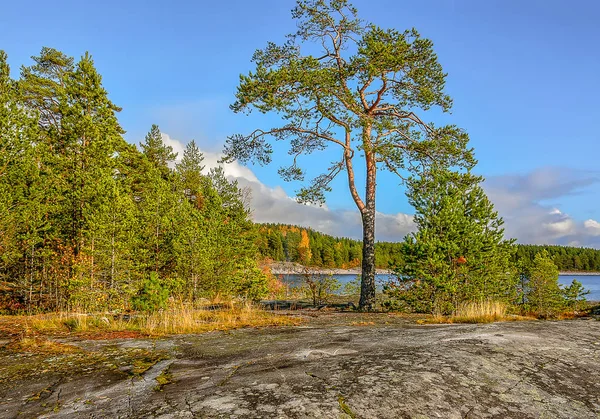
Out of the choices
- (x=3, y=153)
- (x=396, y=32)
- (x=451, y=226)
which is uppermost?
(x=396, y=32)

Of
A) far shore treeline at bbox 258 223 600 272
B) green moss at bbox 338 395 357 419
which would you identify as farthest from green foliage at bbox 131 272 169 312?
far shore treeline at bbox 258 223 600 272

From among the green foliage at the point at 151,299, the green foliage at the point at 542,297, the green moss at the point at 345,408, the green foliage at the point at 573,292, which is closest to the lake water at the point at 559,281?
the green foliage at the point at 542,297

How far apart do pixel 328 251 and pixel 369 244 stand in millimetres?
100407

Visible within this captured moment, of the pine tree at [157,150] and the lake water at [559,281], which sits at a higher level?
the pine tree at [157,150]

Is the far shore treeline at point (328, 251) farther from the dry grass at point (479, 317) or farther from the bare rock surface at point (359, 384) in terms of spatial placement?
the bare rock surface at point (359, 384)

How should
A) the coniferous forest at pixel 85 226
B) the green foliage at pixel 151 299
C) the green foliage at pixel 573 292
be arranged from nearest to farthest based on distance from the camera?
1. the green foliage at pixel 151 299
2. the coniferous forest at pixel 85 226
3. the green foliage at pixel 573 292

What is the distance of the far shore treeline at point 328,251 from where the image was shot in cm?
10119

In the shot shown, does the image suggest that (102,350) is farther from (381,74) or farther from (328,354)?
(381,74)

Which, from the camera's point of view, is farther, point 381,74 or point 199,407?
point 381,74

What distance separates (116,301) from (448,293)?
1256cm

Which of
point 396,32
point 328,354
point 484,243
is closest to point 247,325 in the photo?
Result: point 328,354

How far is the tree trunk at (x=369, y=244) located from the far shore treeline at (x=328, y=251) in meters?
64.0

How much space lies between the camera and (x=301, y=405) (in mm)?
2625

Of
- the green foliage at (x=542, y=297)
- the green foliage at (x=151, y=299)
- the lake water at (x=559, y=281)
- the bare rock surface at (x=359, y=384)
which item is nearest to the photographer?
the bare rock surface at (x=359, y=384)
